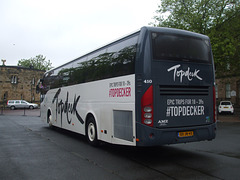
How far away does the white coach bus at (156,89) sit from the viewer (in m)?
6.48

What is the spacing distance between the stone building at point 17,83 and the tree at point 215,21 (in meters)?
43.8

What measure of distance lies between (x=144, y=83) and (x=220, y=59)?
1681cm

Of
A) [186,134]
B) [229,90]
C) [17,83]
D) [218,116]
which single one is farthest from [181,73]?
[17,83]

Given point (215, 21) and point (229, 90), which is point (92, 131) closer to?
point (215, 21)

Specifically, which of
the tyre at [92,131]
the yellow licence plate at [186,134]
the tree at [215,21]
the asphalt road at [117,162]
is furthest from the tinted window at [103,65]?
the tree at [215,21]

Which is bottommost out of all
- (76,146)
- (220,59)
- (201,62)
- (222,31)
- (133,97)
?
(76,146)

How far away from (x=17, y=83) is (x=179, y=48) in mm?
57908

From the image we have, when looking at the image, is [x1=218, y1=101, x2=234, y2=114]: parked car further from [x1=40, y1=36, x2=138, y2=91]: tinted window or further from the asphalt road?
[x1=40, y1=36, x2=138, y2=91]: tinted window

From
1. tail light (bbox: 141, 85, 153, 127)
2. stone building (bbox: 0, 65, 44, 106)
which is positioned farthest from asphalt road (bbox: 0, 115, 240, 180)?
stone building (bbox: 0, 65, 44, 106)

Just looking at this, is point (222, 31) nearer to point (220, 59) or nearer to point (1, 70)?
point (220, 59)

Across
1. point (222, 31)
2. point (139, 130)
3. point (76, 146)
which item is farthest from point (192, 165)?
point (222, 31)

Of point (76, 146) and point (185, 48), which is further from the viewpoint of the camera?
point (76, 146)

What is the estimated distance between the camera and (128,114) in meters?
6.91

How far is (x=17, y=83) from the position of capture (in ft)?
194
